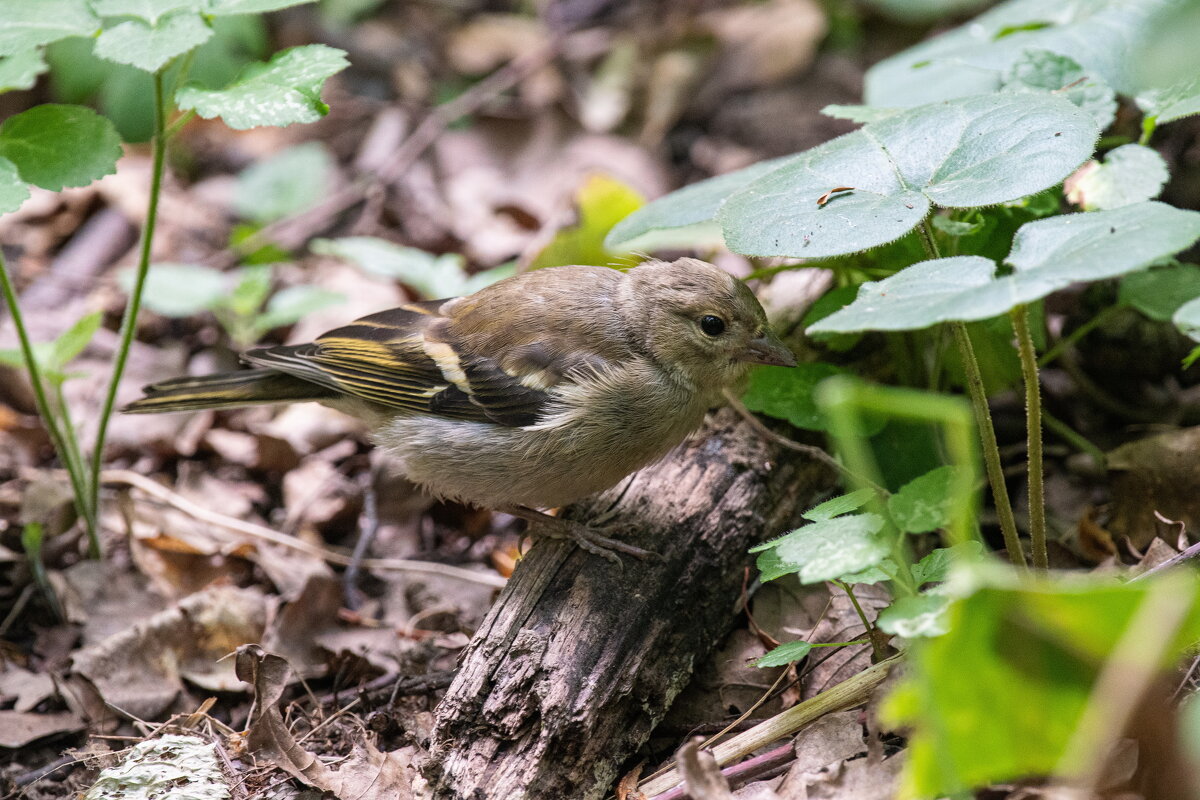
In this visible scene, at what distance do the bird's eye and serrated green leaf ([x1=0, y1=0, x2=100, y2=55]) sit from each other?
232cm

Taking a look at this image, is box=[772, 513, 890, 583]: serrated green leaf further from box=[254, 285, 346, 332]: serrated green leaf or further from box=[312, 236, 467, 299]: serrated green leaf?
box=[254, 285, 346, 332]: serrated green leaf

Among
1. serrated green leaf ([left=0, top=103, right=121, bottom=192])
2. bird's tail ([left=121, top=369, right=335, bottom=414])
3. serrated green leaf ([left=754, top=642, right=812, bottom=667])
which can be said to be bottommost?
bird's tail ([left=121, top=369, right=335, bottom=414])

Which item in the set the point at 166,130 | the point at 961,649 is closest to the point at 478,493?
the point at 166,130

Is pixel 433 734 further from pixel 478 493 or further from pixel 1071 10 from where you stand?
pixel 1071 10

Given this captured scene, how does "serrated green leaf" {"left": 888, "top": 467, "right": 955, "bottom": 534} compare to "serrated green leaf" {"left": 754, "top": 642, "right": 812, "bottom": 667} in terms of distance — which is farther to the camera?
"serrated green leaf" {"left": 754, "top": 642, "right": 812, "bottom": 667}

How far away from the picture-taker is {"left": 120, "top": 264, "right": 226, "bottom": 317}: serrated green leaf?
18.1ft

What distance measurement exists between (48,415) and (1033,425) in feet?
11.8

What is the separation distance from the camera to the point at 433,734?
2988 mm

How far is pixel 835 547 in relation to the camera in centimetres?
242

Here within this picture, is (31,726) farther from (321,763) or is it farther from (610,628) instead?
(610,628)

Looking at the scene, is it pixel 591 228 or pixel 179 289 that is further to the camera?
pixel 179 289

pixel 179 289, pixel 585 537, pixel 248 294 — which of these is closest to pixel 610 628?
pixel 585 537

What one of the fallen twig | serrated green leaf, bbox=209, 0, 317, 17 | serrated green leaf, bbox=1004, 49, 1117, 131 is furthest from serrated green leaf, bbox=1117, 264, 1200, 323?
serrated green leaf, bbox=209, 0, 317, 17

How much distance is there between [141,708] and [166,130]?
2.09m
